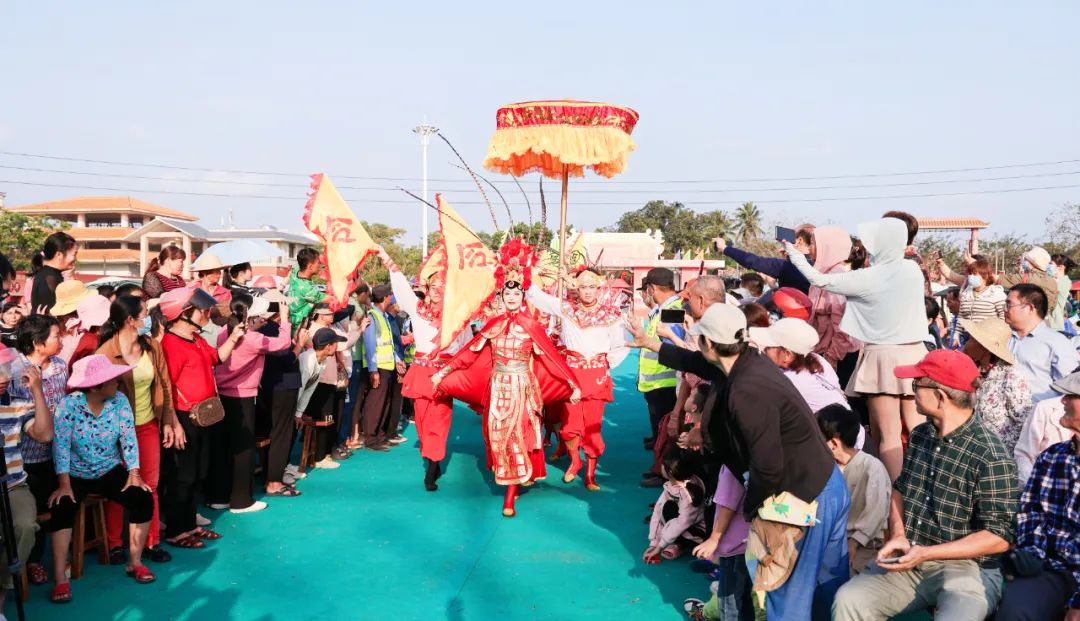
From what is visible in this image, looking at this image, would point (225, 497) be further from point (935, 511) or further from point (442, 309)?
point (935, 511)

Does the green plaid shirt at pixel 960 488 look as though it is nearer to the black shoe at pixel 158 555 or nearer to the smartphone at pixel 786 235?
the smartphone at pixel 786 235

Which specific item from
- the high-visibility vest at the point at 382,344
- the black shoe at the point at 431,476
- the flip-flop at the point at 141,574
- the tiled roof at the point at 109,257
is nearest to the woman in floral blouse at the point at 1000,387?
the black shoe at the point at 431,476

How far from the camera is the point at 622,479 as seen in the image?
6625 mm

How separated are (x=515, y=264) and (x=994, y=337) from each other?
10.2ft

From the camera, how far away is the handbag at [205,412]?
4.73 metres

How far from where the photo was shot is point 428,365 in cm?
651

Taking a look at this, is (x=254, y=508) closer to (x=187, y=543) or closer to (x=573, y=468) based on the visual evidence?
(x=187, y=543)

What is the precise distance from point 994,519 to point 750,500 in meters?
0.89

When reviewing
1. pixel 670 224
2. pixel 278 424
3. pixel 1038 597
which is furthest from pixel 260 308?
pixel 670 224

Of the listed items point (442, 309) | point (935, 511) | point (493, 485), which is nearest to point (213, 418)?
point (442, 309)

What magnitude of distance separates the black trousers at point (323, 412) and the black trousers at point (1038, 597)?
530 centimetres

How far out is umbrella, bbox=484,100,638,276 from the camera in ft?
20.6

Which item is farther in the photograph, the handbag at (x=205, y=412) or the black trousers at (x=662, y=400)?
the black trousers at (x=662, y=400)

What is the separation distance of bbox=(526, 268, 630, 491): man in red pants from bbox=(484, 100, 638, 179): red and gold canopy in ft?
3.62
